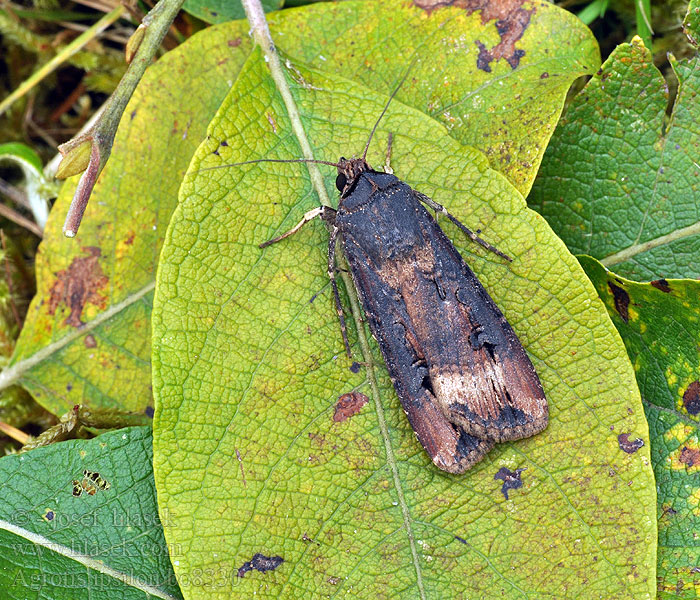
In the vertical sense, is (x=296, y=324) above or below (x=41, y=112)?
below

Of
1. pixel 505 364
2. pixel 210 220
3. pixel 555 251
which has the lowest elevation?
pixel 505 364

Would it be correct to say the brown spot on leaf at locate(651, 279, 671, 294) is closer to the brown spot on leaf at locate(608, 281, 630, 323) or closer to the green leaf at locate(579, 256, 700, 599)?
the green leaf at locate(579, 256, 700, 599)

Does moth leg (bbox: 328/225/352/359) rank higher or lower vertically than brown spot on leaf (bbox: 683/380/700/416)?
higher

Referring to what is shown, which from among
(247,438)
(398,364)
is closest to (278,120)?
(398,364)

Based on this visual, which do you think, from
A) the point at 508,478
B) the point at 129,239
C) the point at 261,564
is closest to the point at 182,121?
the point at 129,239

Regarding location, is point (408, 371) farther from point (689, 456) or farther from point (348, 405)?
point (689, 456)

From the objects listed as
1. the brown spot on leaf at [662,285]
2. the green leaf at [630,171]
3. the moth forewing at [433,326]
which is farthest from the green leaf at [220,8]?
the brown spot on leaf at [662,285]

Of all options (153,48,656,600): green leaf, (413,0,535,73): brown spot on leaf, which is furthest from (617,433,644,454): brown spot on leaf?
(413,0,535,73): brown spot on leaf

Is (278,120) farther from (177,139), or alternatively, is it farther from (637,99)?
(637,99)
